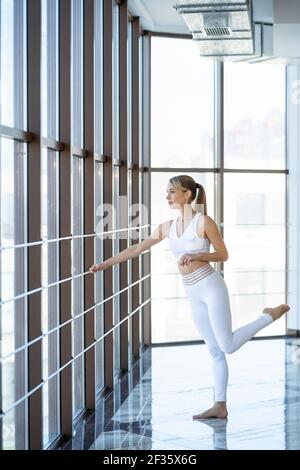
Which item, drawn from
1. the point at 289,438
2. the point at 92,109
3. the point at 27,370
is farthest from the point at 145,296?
the point at 27,370

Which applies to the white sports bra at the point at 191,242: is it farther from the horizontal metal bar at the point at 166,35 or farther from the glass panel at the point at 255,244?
the glass panel at the point at 255,244

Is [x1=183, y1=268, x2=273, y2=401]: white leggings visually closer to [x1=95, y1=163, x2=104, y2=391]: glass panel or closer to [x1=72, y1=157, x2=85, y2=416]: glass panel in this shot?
[x1=72, y1=157, x2=85, y2=416]: glass panel

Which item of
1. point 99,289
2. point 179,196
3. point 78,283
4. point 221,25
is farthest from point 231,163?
point 179,196

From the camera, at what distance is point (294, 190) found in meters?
7.60

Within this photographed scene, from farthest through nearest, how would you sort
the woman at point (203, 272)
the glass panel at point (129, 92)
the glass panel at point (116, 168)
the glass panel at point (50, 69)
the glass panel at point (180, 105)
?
the glass panel at point (180, 105) < the glass panel at point (129, 92) < the glass panel at point (116, 168) < the woman at point (203, 272) < the glass panel at point (50, 69)

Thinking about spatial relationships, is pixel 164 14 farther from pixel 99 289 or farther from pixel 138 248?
pixel 138 248

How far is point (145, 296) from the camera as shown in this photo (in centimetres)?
729

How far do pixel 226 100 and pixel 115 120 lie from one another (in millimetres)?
1808

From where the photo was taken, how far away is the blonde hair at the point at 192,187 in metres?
4.31

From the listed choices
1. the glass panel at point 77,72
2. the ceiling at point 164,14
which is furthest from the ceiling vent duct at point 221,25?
→ the glass panel at point 77,72

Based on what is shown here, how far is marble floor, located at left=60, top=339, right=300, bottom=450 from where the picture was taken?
3932 mm

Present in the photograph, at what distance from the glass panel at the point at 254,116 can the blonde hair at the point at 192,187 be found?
3247 mm

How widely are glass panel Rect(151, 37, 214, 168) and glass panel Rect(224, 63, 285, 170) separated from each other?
192mm

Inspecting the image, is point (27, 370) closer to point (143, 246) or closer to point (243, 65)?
point (143, 246)
